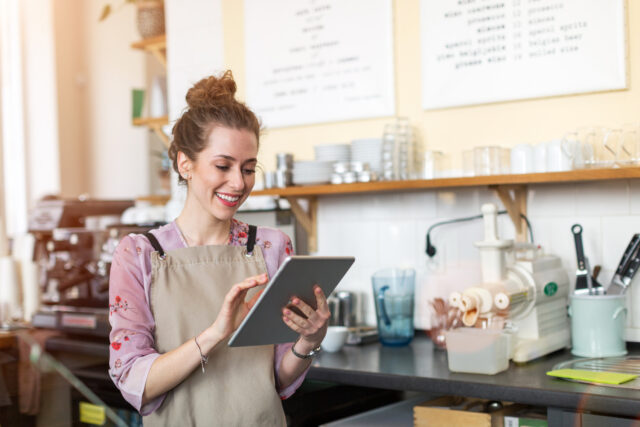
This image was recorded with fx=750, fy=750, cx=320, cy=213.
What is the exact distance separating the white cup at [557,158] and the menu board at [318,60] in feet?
2.16

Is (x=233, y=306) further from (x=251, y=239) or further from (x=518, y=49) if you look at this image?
(x=518, y=49)

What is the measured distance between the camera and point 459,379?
206 centimetres

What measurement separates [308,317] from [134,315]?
368 mm

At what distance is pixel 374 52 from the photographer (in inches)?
111

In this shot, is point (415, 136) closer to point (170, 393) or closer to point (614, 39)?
point (614, 39)

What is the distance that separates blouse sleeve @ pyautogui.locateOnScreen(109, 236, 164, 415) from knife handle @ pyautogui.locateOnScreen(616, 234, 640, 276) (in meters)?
1.43

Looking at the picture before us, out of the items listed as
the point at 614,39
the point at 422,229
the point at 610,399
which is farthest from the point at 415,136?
the point at 610,399

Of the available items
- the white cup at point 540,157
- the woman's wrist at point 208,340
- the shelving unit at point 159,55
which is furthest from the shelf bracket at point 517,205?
the shelving unit at point 159,55

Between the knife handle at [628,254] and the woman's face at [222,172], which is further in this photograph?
the knife handle at [628,254]

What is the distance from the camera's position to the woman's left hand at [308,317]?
150 centimetres

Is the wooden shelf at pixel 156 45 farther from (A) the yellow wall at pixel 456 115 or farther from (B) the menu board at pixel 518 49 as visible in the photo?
(B) the menu board at pixel 518 49

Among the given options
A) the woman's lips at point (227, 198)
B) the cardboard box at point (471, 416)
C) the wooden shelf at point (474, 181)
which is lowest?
the cardboard box at point (471, 416)

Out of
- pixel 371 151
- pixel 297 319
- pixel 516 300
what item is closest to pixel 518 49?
pixel 371 151

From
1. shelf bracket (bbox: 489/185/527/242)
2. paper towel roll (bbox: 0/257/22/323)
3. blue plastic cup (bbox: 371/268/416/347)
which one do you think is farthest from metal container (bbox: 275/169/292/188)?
paper towel roll (bbox: 0/257/22/323)
